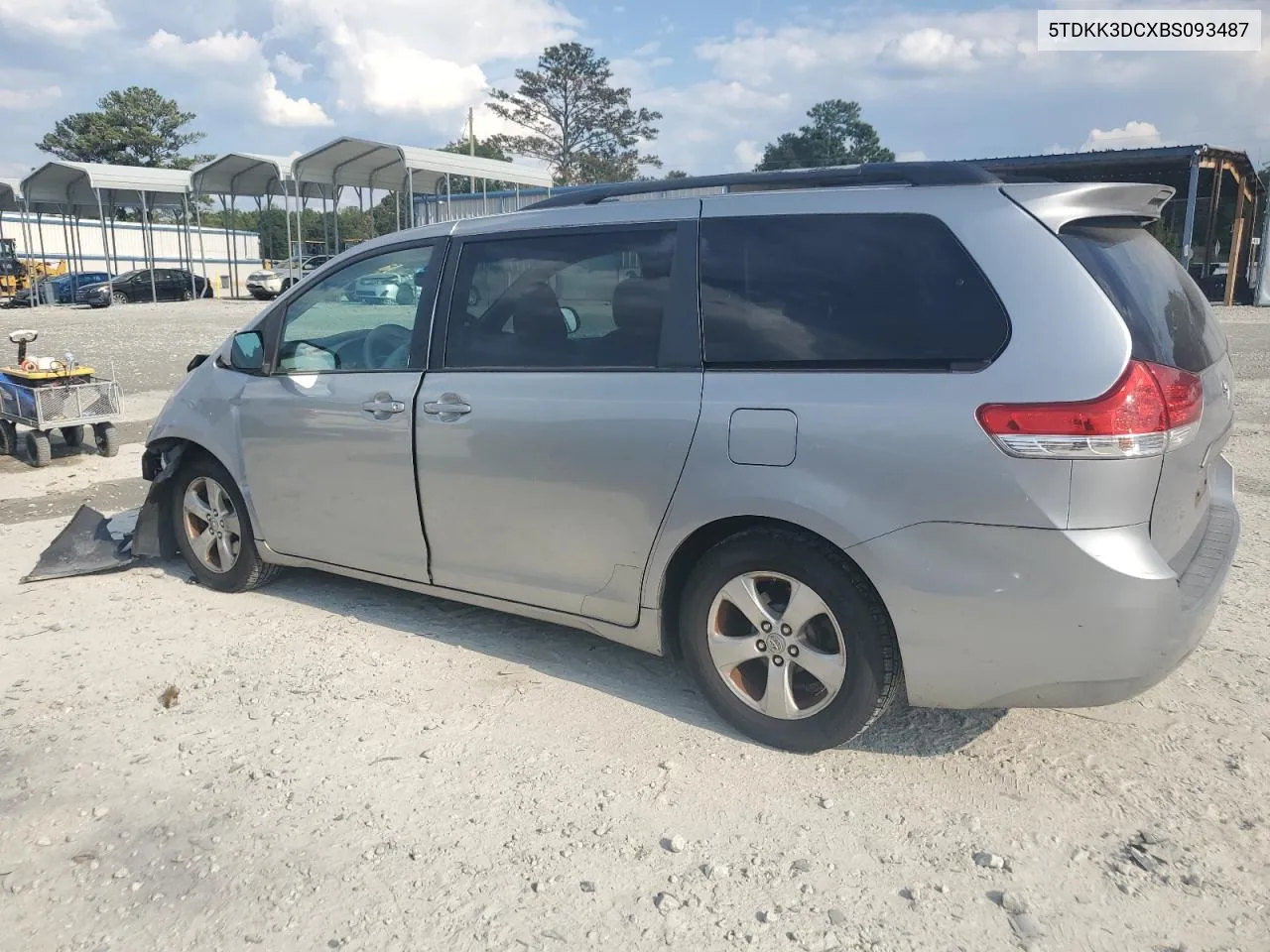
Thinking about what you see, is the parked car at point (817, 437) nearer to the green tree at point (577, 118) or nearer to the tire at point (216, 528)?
the tire at point (216, 528)

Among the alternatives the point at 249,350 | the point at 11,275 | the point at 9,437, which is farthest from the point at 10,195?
the point at 249,350

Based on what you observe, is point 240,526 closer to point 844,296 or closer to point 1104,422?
point 844,296

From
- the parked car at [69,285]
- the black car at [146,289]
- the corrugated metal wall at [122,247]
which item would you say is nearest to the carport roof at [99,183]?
the black car at [146,289]

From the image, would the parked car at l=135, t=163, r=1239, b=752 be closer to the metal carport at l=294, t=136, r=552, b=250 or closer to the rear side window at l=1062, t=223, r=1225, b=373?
the rear side window at l=1062, t=223, r=1225, b=373

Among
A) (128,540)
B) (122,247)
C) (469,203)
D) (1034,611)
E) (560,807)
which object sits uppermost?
(469,203)

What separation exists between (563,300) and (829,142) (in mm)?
73027

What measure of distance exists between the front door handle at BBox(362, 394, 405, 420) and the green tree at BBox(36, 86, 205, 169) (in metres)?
69.7

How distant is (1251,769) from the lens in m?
3.17

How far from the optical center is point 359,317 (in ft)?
14.9

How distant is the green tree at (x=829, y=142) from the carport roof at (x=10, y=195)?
151ft

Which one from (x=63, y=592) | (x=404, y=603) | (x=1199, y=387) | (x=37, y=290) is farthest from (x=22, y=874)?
(x=37, y=290)

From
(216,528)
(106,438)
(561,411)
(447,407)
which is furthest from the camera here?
(106,438)

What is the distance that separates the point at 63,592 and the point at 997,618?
460 cm

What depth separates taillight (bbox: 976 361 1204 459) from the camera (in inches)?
105
